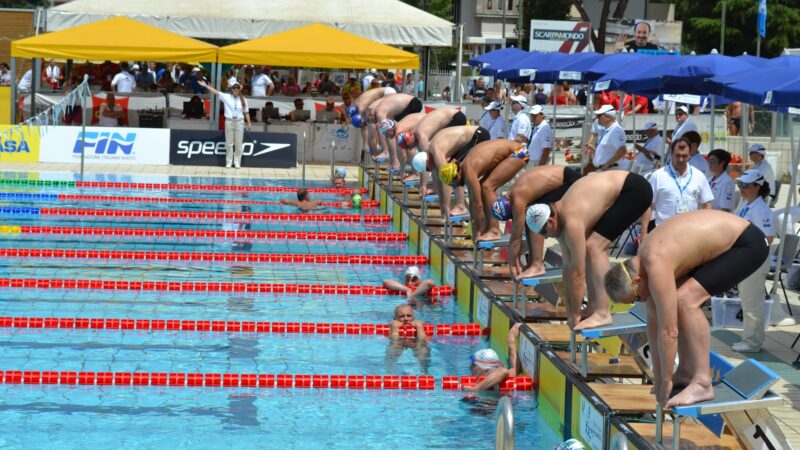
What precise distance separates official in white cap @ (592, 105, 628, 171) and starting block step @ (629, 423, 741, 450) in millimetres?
8724

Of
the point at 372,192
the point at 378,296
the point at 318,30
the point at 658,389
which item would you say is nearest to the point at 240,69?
the point at 318,30

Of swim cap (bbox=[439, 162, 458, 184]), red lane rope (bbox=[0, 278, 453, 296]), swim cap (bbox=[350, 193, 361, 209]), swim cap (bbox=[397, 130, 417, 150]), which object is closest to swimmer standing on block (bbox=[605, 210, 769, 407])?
swim cap (bbox=[439, 162, 458, 184])

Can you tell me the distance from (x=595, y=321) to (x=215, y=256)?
21.8 ft

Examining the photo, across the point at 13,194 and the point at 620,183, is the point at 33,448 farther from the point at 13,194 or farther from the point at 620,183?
the point at 13,194

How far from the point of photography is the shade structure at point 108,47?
20.3 meters

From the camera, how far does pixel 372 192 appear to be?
58.4 feet

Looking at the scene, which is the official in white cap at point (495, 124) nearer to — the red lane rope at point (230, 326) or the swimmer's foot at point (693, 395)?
the red lane rope at point (230, 326)

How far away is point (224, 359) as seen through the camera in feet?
27.9

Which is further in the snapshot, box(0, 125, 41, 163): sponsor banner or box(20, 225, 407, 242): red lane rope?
box(0, 125, 41, 163): sponsor banner

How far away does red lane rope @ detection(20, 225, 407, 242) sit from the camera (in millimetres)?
13789

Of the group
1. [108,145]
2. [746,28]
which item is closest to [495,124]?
[108,145]

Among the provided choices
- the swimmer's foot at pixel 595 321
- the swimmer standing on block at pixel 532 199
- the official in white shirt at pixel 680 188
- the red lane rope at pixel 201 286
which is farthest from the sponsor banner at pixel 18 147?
the swimmer's foot at pixel 595 321

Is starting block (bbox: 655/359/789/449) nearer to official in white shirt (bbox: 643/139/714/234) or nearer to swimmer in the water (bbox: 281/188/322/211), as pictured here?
official in white shirt (bbox: 643/139/714/234)

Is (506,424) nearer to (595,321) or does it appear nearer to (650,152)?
(595,321)
